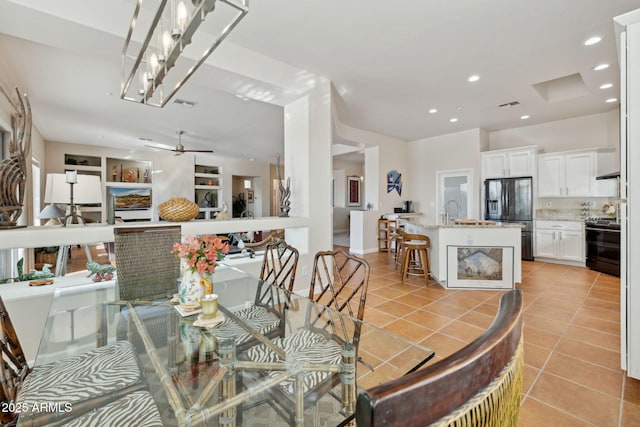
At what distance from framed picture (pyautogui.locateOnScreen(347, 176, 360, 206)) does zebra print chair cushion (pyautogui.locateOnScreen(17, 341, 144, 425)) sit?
9362 mm

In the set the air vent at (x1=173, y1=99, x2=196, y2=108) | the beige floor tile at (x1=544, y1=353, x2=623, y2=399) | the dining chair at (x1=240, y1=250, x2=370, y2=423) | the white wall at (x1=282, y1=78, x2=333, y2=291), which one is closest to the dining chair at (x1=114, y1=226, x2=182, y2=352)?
the dining chair at (x1=240, y1=250, x2=370, y2=423)

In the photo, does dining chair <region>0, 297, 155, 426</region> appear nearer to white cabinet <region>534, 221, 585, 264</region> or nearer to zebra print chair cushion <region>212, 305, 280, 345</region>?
zebra print chair cushion <region>212, 305, 280, 345</region>

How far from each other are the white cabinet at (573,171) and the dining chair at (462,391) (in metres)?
6.56

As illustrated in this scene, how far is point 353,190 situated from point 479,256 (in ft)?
22.5

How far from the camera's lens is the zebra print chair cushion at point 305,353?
1.17m

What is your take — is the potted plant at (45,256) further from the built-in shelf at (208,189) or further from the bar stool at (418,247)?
the bar stool at (418,247)

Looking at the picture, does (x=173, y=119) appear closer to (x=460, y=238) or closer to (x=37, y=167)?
(x=37, y=167)

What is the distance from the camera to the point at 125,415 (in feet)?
3.39

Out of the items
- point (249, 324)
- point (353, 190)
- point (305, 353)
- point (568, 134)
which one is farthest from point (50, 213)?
point (568, 134)

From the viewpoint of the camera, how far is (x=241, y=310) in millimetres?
1885

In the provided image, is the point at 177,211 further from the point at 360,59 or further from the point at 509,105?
the point at 509,105

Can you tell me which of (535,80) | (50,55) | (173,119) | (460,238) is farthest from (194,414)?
(173,119)

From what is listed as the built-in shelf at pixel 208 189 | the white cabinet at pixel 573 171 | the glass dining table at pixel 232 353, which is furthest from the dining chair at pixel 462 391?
the built-in shelf at pixel 208 189

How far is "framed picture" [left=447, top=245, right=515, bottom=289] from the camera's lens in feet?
13.0
